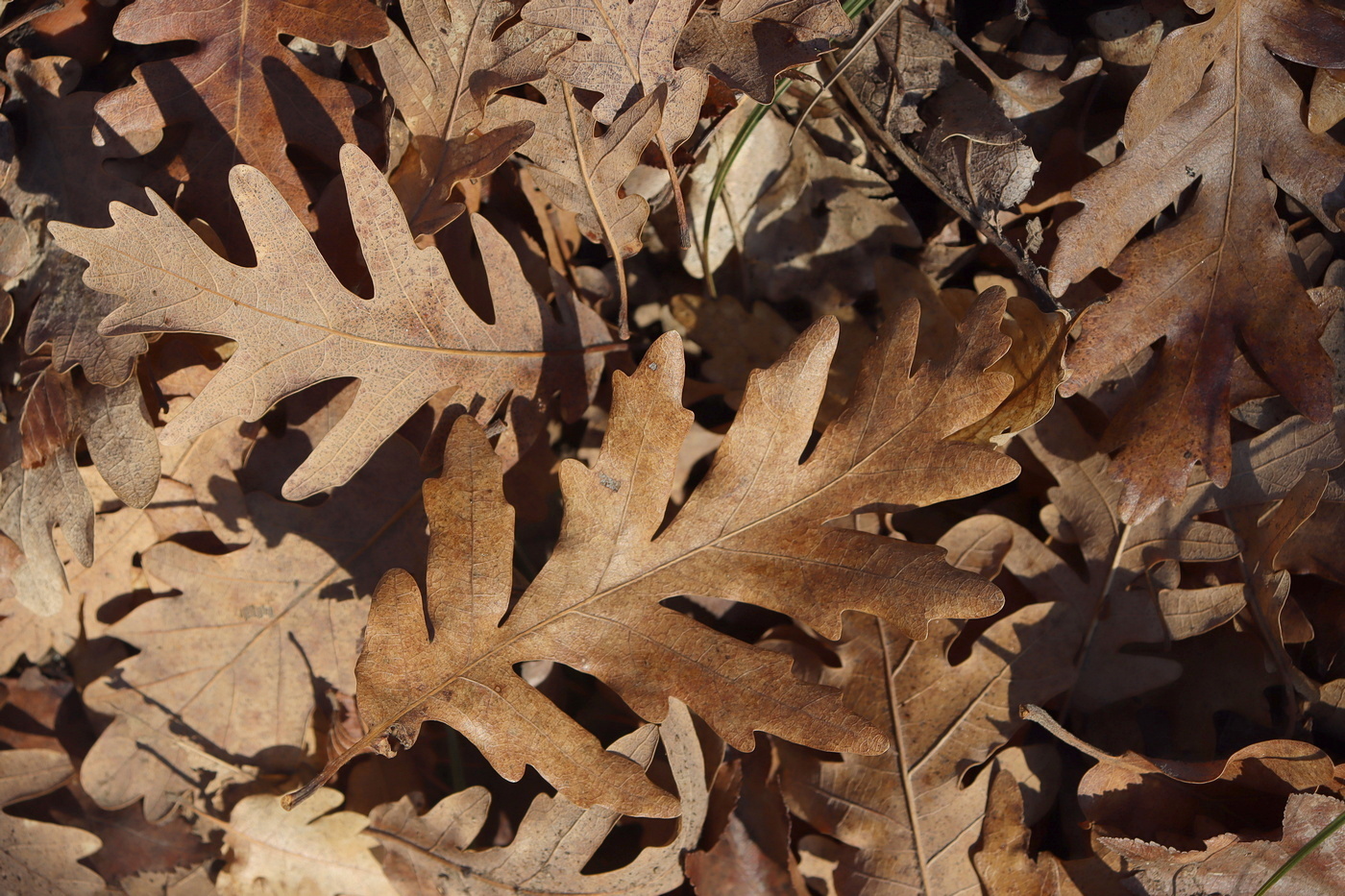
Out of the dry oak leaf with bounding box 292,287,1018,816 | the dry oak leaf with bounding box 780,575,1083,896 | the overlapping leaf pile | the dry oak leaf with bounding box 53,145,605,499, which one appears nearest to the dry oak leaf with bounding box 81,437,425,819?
the overlapping leaf pile

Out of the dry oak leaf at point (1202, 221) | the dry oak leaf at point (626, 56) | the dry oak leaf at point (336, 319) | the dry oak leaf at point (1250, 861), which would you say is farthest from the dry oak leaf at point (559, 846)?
the dry oak leaf at point (626, 56)

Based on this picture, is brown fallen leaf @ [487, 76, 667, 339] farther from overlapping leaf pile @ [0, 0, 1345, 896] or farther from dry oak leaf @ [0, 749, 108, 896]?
dry oak leaf @ [0, 749, 108, 896]

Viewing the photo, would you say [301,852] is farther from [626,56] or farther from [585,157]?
[626,56]

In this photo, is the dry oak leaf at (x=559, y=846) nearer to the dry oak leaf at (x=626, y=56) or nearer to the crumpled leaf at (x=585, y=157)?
the crumpled leaf at (x=585, y=157)

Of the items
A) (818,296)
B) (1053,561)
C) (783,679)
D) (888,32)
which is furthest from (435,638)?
(888,32)

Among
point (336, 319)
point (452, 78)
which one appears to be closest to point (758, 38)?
point (452, 78)
